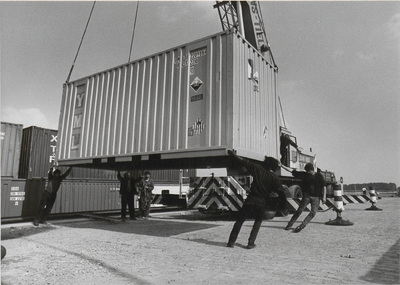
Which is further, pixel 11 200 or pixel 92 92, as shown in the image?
pixel 11 200

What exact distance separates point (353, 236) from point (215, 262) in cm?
352

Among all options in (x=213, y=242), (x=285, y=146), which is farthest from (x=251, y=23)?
(x=213, y=242)

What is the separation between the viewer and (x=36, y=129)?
35.9 feet

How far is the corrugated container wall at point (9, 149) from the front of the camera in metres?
9.16

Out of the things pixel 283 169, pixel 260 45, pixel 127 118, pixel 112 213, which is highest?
pixel 260 45

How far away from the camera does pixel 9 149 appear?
9.27 metres

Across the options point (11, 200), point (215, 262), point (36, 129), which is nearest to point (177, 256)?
point (215, 262)

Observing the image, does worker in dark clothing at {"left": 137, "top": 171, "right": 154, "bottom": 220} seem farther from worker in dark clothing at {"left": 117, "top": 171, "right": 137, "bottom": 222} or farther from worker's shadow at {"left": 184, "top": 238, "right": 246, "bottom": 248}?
worker's shadow at {"left": 184, "top": 238, "right": 246, "bottom": 248}

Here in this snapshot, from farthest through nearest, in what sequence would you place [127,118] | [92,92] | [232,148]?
[92,92] → [127,118] → [232,148]

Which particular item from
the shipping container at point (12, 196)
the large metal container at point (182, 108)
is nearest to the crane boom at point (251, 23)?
the large metal container at point (182, 108)

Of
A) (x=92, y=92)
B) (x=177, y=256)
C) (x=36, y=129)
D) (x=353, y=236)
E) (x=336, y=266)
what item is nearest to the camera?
(x=336, y=266)

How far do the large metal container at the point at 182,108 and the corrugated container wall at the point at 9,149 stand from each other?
247 cm

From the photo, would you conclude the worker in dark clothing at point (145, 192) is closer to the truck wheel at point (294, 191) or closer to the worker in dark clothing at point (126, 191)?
the worker in dark clothing at point (126, 191)

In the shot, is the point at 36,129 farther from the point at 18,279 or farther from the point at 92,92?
the point at 18,279
